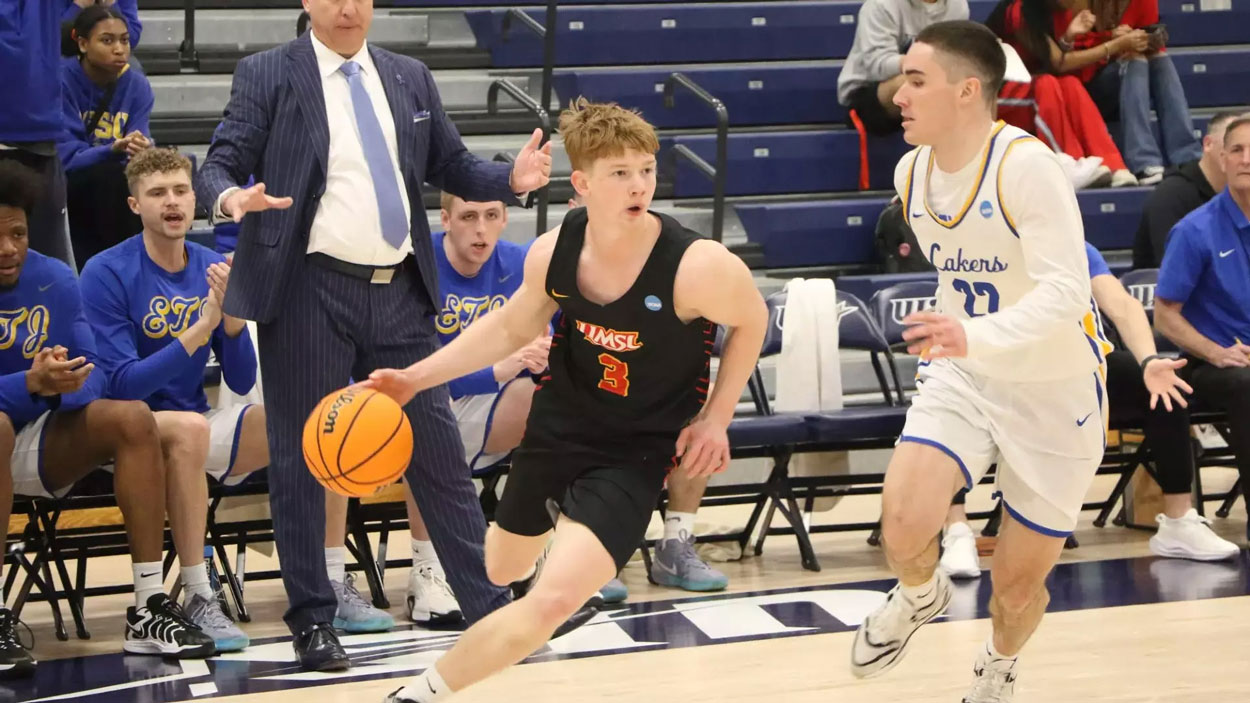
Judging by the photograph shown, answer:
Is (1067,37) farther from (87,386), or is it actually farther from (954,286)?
(87,386)

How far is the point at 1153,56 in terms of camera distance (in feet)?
29.8

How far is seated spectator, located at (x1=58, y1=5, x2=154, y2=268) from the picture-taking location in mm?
6562

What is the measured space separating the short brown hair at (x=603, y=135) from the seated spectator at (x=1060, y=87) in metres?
5.50

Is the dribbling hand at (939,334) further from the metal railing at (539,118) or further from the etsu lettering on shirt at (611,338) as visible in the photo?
the metal railing at (539,118)

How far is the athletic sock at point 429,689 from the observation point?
364 cm

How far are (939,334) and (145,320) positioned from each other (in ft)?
10.1

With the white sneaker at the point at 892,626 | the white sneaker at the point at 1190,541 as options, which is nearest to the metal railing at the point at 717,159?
the white sneaker at the point at 1190,541

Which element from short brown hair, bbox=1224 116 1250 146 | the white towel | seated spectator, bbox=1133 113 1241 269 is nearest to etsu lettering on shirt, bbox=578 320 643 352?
the white towel

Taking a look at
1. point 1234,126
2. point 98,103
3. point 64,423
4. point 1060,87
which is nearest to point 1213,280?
point 1234,126

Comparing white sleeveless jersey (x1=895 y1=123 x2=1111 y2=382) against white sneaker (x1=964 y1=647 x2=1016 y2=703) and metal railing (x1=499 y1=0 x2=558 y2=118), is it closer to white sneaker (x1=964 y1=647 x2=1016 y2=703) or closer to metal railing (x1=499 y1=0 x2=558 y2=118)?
white sneaker (x1=964 y1=647 x2=1016 y2=703)

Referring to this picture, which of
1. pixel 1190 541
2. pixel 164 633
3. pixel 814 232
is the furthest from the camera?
pixel 814 232

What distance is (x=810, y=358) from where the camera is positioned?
662 cm

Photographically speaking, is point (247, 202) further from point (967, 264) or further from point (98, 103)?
point (98, 103)

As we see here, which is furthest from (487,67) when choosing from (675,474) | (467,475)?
(467,475)
